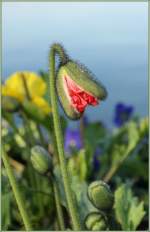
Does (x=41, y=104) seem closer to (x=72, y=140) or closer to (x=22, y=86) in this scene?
(x=22, y=86)

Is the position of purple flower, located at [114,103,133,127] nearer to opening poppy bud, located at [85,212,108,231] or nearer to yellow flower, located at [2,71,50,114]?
yellow flower, located at [2,71,50,114]

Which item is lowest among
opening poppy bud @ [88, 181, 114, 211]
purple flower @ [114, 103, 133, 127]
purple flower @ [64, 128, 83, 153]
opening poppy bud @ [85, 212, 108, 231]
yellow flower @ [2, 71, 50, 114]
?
opening poppy bud @ [85, 212, 108, 231]

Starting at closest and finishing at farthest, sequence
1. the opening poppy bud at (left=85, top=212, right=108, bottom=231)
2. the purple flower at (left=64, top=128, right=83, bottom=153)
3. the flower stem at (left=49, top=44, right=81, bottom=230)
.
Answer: the flower stem at (left=49, top=44, right=81, bottom=230), the opening poppy bud at (left=85, top=212, right=108, bottom=231), the purple flower at (left=64, top=128, right=83, bottom=153)

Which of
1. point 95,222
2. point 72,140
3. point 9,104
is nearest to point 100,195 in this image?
point 95,222

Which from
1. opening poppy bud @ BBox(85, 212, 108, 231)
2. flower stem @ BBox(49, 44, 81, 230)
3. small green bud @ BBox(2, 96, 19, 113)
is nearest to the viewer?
flower stem @ BBox(49, 44, 81, 230)

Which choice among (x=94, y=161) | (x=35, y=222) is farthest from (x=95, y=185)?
(x=94, y=161)

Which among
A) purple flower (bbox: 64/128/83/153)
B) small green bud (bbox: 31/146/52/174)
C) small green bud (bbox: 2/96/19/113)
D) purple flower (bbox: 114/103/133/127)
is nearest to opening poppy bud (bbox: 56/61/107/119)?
small green bud (bbox: 31/146/52/174)

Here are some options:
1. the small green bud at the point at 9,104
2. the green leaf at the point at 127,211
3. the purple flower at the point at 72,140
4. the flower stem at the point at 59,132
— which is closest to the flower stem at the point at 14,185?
the flower stem at the point at 59,132

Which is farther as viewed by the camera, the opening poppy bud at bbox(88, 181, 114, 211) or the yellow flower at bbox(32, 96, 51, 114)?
the yellow flower at bbox(32, 96, 51, 114)
